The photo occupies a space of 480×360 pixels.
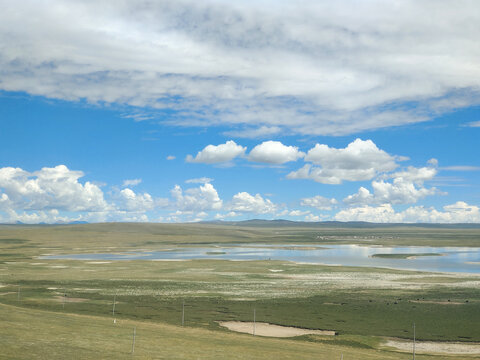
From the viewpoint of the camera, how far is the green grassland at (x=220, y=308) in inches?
1539

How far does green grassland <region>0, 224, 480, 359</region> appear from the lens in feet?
128

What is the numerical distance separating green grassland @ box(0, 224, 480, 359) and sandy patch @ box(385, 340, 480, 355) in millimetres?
1914

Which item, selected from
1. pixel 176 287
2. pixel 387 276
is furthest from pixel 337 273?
pixel 176 287

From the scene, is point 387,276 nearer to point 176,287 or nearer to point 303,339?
point 176,287

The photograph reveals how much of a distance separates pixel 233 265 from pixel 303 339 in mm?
80898

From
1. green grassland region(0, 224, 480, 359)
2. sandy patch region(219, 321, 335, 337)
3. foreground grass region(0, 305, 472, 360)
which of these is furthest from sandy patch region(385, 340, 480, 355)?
sandy patch region(219, 321, 335, 337)

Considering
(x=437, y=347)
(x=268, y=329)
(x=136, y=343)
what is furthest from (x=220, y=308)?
(x=437, y=347)

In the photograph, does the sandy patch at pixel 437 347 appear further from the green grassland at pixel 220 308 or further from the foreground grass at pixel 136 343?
the foreground grass at pixel 136 343

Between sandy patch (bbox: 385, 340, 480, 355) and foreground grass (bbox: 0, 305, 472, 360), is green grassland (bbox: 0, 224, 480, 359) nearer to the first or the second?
foreground grass (bbox: 0, 305, 472, 360)

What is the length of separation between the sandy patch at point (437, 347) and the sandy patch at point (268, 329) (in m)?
7.64

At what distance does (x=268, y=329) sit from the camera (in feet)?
178

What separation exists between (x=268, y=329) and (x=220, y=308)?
38.9ft

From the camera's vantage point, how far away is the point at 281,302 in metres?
69.5

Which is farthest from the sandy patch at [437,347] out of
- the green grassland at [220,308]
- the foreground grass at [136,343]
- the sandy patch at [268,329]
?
the sandy patch at [268,329]
